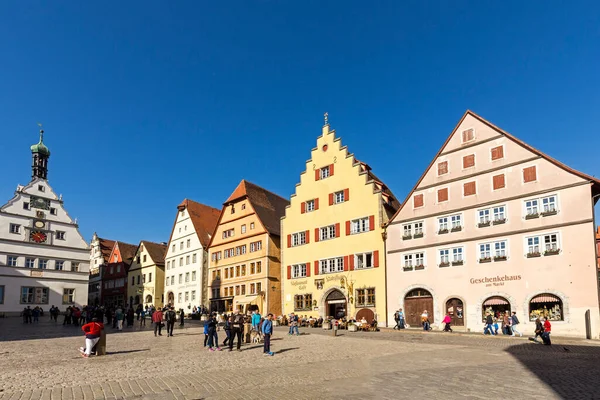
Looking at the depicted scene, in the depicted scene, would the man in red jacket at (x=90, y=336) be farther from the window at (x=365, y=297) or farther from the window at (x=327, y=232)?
the window at (x=327, y=232)

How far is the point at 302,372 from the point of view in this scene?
13.8m

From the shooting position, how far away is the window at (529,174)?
3077 cm

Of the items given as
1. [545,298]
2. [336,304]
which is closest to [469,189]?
[545,298]

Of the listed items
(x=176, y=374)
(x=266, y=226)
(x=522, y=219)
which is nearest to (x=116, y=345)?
(x=176, y=374)

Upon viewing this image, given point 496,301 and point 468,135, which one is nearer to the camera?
point 496,301

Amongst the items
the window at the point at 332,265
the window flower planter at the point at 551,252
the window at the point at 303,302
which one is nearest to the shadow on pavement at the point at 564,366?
the window flower planter at the point at 551,252

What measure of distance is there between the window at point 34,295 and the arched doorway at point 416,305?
4503 cm

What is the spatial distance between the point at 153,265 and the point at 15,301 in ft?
54.7

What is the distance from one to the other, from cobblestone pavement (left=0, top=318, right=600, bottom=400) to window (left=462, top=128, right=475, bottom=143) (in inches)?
677

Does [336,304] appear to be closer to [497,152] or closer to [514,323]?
[514,323]

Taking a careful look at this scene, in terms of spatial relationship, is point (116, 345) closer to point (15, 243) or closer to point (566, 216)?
point (566, 216)

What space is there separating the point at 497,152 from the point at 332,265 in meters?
16.6

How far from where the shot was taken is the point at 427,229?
3600cm

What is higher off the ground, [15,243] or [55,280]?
[15,243]
